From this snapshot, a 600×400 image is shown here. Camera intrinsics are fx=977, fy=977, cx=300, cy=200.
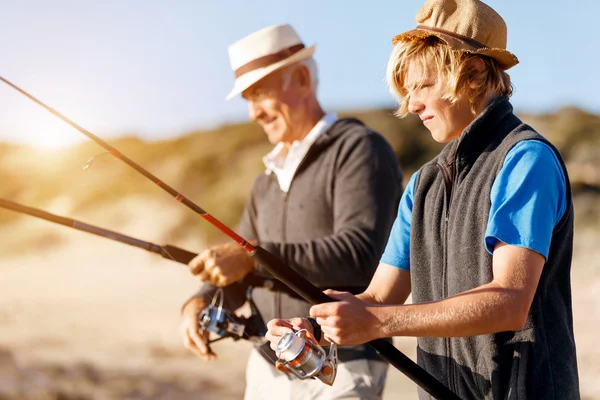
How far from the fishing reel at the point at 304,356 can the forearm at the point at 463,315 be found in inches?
10.0

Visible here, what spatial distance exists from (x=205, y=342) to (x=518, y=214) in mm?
1769

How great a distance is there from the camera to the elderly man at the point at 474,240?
2.14 metres

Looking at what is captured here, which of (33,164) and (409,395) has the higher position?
(409,395)

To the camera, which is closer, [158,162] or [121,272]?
[121,272]

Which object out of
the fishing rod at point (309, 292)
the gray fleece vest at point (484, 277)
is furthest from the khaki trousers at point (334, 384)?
the gray fleece vest at point (484, 277)

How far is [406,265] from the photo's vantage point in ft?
8.91

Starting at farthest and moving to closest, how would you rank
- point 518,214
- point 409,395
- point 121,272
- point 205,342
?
point 121,272, point 409,395, point 205,342, point 518,214

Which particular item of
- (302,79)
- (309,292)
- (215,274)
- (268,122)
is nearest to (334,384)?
(215,274)

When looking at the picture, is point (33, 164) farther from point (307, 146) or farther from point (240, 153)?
point (307, 146)

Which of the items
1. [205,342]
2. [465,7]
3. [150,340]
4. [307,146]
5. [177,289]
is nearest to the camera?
[465,7]

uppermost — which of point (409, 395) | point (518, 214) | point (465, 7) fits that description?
point (465, 7)

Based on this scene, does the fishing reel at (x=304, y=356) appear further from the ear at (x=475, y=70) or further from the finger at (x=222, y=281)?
the finger at (x=222, y=281)

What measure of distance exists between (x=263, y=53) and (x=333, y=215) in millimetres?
808

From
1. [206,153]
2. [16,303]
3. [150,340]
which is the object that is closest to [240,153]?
[206,153]
